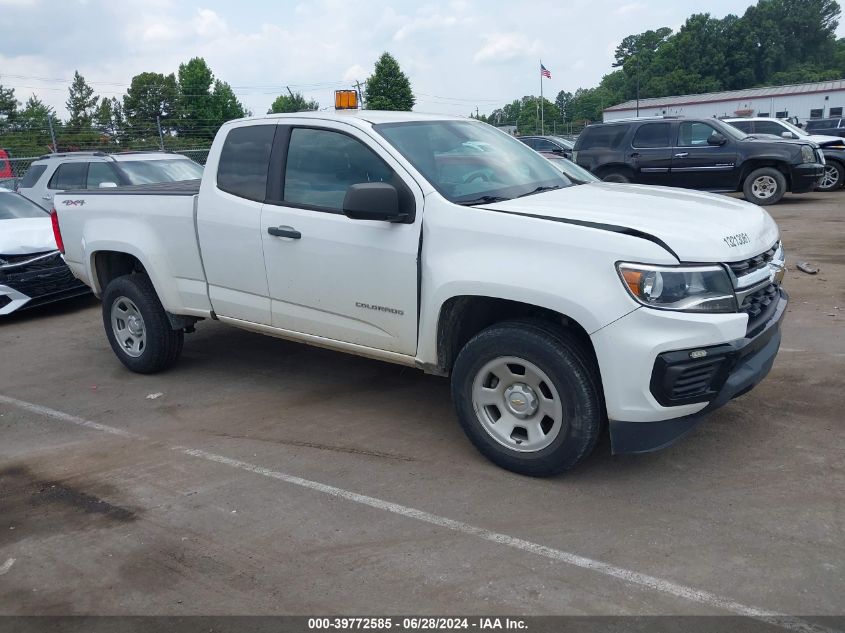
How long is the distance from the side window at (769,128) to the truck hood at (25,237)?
1545cm

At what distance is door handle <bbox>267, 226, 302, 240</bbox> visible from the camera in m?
4.67

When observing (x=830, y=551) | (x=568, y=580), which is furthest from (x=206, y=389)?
(x=830, y=551)

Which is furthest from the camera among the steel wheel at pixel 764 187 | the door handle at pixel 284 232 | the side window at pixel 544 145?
the side window at pixel 544 145

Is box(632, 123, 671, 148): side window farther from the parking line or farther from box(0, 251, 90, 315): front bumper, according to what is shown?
the parking line

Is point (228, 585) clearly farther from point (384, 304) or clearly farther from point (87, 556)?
point (384, 304)

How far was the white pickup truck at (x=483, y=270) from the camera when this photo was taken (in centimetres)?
351

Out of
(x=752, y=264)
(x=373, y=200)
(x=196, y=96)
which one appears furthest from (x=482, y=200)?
(x=196, y=96)

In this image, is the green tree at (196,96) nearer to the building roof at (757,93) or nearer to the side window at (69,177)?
the side window at (69,177)

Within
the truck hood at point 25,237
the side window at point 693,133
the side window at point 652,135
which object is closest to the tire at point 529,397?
the truck hood at point 25,237

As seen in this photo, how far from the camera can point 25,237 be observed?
845cm

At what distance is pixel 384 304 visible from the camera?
14.4ft

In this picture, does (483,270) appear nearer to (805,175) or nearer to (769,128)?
(805,175)

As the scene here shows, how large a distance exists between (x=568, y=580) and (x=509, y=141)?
10.5ft

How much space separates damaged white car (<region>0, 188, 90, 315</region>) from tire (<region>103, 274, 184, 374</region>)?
104 inches
